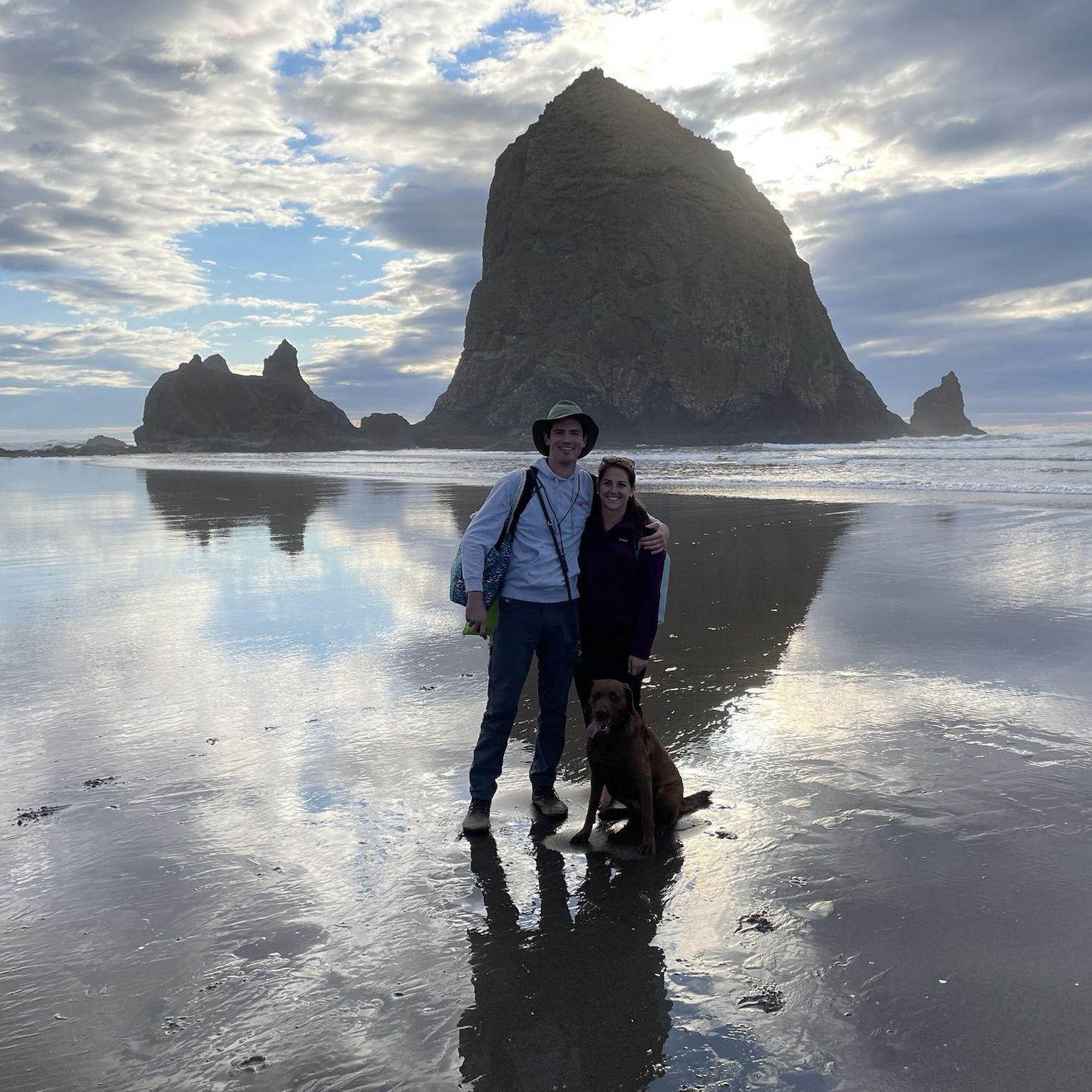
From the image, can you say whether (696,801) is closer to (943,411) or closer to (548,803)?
(548,803)

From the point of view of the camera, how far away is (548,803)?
385 centimetres

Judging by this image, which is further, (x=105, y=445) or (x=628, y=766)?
(x=105, y=445)

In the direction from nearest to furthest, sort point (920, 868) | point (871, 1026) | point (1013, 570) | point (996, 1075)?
point (996, 1075)
point (871, 1026)
point (920, 868)
point (1013, 570)

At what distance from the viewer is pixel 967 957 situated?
2635mm

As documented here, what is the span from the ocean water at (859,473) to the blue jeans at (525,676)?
16.0m

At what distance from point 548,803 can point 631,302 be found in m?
108

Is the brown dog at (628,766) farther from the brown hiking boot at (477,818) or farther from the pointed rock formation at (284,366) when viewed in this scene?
the pointed rock formation at (284,366)

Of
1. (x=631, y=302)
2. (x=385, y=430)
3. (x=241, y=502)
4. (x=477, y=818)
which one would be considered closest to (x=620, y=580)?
(x=477, y=818)

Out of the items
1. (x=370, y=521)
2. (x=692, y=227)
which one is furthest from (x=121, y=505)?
(x=692, y=227)

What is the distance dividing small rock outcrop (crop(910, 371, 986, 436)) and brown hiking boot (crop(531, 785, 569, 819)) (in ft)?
540

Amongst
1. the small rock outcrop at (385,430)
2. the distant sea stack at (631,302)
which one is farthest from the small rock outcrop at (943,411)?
the small rock outcrop at (385,430)

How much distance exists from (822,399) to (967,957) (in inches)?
4672

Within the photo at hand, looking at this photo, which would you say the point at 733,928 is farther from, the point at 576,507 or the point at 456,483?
the point at 456,483

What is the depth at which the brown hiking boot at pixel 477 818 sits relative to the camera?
357cm
